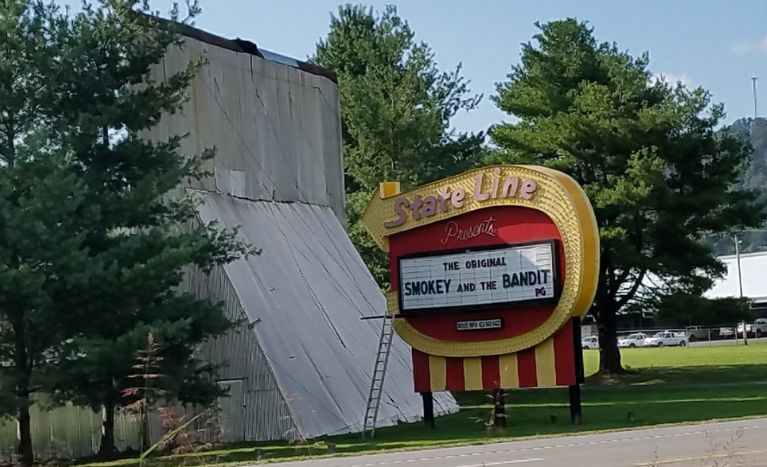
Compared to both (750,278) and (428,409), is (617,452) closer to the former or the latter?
(428,409)

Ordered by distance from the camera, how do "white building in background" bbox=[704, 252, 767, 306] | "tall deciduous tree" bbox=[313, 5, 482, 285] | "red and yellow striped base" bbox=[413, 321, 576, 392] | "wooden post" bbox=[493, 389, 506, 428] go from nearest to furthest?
"red and yellow striped base" bbox=[413, 321, 576, 392] → "wooden post" bbox=[493, 389, 506, 428] → "tall deciduous tree" bbox=[313, 5, 482, 285] → "white building in background" bbox=[704, 252, 767, 306]

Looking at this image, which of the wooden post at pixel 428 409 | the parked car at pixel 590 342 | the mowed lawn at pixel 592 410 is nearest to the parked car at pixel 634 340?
the parked car at pixel 590 342

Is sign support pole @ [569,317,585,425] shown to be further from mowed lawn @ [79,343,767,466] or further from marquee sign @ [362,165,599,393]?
mowed lawn @ [79,343,767,466]

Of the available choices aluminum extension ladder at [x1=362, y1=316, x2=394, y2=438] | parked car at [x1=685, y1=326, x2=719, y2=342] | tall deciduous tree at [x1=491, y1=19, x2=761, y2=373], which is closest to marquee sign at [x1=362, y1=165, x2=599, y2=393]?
aluminum extension ladder at [x1=362, y1=316, x2=394, y2=438]

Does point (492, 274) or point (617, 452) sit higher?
point (492, 274)

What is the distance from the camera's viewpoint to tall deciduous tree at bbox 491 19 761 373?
4678cm

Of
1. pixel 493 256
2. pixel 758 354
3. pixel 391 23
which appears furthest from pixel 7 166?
pixel 758 354

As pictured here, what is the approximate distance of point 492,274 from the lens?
27.6 meters

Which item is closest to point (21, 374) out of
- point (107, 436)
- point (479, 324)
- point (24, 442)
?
point (24, 442)

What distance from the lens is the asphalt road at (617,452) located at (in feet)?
54.7

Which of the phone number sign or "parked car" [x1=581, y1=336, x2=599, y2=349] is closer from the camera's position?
the phone number sign

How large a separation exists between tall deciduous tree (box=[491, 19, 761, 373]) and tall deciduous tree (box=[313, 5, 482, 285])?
2669mm

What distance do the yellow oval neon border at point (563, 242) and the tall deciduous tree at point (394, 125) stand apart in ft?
57.0

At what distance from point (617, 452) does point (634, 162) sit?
29.0 meters
